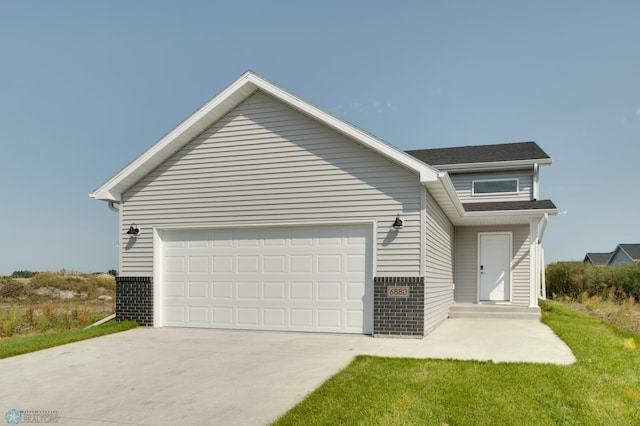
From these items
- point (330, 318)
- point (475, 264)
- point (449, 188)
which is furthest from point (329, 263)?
point (475, 264)

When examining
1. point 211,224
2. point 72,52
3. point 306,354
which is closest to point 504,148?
point 211,224

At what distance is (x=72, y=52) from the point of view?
13.0 m

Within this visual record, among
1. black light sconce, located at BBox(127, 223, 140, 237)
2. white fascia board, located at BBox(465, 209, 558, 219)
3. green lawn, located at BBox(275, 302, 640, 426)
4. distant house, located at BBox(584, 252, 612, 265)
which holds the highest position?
white fascia board, located at BBox(465, 209, 558, 219)

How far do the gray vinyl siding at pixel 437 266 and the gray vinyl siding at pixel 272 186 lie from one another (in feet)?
2.77

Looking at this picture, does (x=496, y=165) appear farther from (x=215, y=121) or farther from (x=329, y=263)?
(x=215, y=121)

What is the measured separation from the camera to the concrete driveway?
15.2 ft

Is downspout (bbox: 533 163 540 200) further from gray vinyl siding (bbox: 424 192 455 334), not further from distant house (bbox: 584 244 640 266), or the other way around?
distant house (bbox: 584 244 640 266)

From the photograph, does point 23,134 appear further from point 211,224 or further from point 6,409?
point 6,409

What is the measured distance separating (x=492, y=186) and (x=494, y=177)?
1.08ft

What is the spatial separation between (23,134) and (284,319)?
11.3 meters

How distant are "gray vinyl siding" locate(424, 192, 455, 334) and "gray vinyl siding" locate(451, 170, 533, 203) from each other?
2.38 meters

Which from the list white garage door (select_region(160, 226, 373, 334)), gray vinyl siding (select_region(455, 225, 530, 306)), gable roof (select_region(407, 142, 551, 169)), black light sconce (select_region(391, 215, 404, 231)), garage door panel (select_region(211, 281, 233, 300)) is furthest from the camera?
gable roof (select_region(407, 142, 551, 169))

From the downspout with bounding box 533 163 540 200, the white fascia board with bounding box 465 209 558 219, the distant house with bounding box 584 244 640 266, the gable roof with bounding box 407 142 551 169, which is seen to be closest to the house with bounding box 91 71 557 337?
the white fascia board with bounding box 465 209 558 219

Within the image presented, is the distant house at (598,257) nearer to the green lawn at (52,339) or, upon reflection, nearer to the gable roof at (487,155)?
the gable roof at (487,155)
